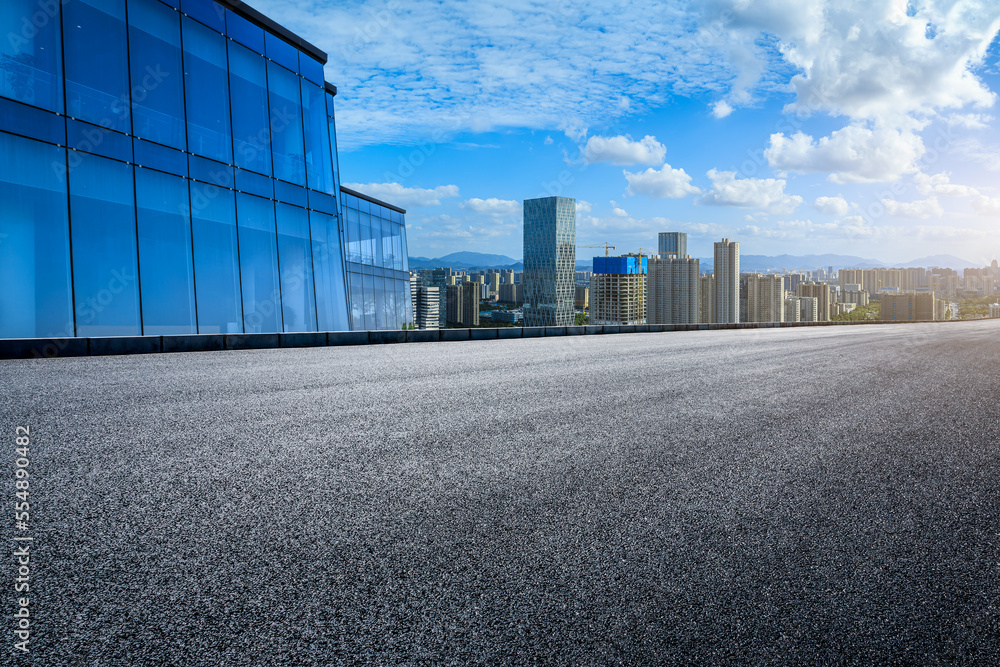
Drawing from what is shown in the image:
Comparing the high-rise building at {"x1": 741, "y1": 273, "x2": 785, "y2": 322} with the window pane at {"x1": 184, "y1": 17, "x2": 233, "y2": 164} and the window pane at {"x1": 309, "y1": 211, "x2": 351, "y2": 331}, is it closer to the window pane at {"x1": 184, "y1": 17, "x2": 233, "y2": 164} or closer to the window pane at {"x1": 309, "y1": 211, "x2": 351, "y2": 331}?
the window pane at {"x1": 309, "y1": 211, "x2": 351, "y2": 331}

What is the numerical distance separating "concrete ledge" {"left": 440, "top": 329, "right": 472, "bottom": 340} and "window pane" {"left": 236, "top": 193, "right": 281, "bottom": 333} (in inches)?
253

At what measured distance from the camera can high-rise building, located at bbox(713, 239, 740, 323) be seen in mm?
77812

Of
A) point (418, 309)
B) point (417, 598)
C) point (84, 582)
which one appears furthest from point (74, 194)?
point (418, 309)

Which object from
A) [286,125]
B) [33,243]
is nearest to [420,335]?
[33,243]

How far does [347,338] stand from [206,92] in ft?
33.5

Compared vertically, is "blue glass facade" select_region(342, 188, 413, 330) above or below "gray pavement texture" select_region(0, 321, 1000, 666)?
above

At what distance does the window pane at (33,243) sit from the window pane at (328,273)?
962 cm

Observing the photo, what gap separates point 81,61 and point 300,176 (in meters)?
8.59

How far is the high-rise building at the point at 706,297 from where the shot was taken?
3098 inches

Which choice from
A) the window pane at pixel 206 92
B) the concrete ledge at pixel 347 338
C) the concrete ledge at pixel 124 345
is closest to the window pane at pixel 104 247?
the window pane at pixel 206 92

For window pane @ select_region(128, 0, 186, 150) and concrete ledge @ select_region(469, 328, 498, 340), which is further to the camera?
concrete ledge @ select_region(469, 328, 498, 340)

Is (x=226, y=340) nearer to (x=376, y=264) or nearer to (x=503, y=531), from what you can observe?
(x=503, y=531)

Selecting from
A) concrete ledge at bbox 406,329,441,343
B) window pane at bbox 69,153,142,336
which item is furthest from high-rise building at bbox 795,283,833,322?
window pane at bbox 69,153,142,336

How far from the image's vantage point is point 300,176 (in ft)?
80.1
